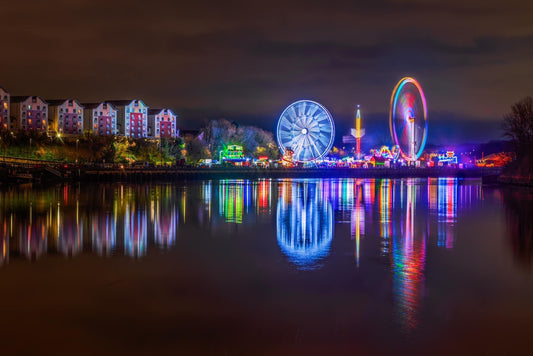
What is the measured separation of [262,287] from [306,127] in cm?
6844

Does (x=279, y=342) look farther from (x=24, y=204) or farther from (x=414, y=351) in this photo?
(x=24, y=204)

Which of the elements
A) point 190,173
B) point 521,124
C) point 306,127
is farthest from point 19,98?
point 521,124

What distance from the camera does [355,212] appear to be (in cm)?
2892

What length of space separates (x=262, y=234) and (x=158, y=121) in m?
105

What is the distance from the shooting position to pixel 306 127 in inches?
3142

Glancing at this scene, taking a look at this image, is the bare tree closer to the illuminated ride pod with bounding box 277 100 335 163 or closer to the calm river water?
the illuminated ride pod with bounding box 277 100 335 163

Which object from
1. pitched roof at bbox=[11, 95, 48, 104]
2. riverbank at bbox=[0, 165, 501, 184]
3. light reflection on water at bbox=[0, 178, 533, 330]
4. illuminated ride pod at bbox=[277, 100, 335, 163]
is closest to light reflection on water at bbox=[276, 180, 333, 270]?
light reflection on water at bbox=[0, 178, 533, 330]

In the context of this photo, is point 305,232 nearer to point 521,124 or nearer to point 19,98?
point 521,124

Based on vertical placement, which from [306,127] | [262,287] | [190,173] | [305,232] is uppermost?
[306,127]

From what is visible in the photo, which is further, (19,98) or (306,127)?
(19,98)

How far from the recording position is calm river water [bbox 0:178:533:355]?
8.98 m

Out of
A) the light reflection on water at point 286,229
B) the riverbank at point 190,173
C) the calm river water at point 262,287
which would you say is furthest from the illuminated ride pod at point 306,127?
the calm river water at point 262,287

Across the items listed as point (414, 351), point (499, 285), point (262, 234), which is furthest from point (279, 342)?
point (262, 234)

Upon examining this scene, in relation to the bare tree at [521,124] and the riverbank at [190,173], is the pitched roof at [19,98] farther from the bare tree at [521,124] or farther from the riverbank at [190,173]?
the bare tree at [521,124]
